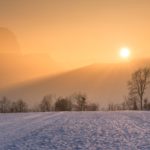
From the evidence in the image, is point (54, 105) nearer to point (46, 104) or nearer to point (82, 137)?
point (46, 104)

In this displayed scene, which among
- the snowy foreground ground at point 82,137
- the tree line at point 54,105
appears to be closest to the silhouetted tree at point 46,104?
the tree line at point 54,105

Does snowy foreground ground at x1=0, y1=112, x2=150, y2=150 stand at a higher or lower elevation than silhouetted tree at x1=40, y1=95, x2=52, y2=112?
lower

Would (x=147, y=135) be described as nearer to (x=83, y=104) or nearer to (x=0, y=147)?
(x=0, y=147)

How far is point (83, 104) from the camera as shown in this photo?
10281cm

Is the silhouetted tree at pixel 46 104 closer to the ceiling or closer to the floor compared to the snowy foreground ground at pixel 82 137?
closer to the ceiling

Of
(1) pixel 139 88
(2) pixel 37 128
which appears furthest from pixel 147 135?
(1) pixel 139 88

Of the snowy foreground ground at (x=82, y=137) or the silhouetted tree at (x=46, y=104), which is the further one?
the silhouetted tree at (x=46, y=104)

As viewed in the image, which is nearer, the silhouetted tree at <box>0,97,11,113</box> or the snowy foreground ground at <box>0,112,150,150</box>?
the snowy foreground ground at <box>0,112,150,150</box>

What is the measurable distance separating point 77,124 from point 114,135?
7.45m

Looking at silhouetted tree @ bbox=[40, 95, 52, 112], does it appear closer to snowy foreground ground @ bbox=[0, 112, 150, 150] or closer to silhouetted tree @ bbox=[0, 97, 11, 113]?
silhouetted tree @ bbox=[0, 97, 11, 113]

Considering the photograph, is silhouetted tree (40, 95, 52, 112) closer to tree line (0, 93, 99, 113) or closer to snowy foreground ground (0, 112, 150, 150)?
tree line (0, 93, 99, 113)

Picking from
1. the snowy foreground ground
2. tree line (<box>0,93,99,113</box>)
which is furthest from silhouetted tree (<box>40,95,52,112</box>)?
the snowy foreground ground

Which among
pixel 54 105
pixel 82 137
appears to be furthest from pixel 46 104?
pixel 82 137

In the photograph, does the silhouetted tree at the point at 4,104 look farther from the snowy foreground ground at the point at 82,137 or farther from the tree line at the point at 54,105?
the snowy foreground ground at the point at 82,137
